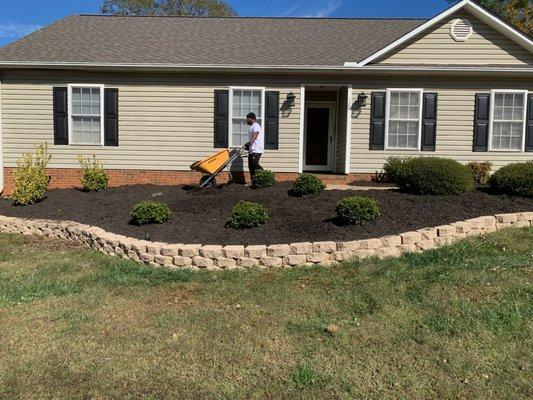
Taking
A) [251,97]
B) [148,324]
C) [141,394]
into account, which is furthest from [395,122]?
[141,394]

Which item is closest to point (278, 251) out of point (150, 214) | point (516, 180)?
point (150, 214)

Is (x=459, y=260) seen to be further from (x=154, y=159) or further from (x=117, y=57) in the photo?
(x=117, y=57)

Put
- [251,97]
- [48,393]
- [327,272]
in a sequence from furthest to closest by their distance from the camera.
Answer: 1. [251,97]
2. [327,272]
3. [48,393]

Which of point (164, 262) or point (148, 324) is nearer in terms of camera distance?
point (148, 324)

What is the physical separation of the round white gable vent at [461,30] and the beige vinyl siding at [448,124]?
100cm

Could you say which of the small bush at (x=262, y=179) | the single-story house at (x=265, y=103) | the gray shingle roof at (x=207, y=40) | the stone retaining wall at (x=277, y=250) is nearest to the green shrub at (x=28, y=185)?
the single-story house at (x=265, y=103)

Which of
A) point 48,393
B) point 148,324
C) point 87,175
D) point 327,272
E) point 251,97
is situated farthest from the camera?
point 251,97

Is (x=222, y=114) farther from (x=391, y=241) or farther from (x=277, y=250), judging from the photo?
(x=391, y=241)

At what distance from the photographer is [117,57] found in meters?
11.4

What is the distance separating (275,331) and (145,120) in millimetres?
8701

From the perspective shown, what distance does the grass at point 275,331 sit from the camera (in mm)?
3074

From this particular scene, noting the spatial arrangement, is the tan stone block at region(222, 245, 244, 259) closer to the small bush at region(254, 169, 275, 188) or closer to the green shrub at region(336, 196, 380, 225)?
the green shrub at region(336, 196, 380, 225)

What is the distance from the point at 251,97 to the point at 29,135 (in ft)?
18.9

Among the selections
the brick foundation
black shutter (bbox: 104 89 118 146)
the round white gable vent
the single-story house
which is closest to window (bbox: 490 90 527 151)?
the single-story house
